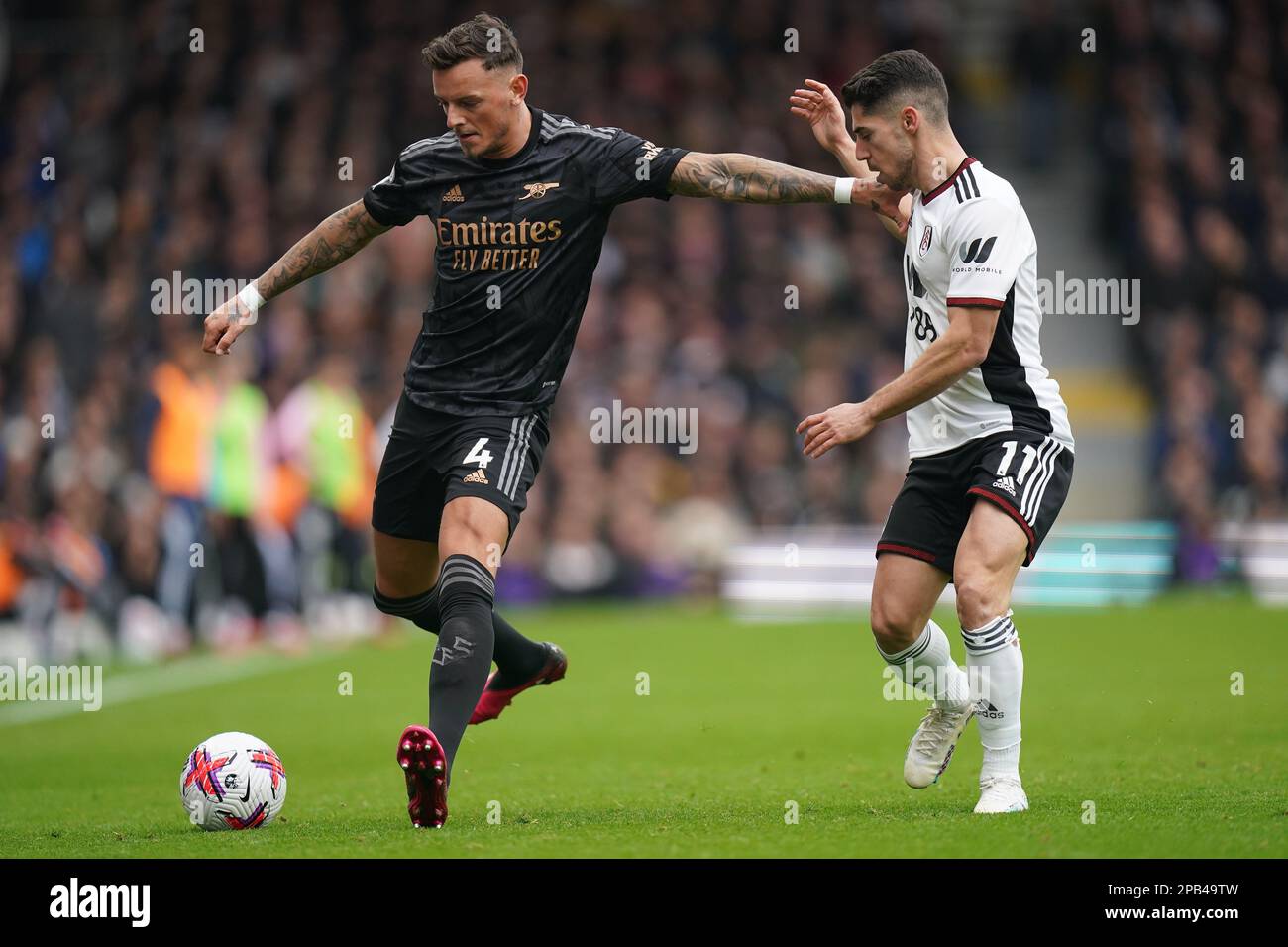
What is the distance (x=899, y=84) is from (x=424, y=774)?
2.97 m

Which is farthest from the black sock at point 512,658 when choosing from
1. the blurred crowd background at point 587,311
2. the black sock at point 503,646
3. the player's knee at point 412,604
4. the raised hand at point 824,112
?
the blurred crowd background at point 587,311

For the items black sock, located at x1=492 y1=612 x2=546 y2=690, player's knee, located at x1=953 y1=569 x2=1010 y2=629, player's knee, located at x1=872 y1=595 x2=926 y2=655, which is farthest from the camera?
black sock, located at x1=492 y1=612 x2=546 y2=690

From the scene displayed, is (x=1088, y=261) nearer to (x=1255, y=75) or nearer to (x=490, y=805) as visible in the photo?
(x=1255, y=75)

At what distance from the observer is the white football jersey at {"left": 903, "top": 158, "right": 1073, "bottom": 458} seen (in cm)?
611

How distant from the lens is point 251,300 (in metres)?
7.07

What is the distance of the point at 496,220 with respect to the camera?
21.9 ft

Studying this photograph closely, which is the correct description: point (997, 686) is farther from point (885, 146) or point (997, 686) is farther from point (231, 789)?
point (231, 789)

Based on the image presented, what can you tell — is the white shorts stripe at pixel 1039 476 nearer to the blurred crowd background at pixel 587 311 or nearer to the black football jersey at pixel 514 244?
the black football jersey at pixel 514 244

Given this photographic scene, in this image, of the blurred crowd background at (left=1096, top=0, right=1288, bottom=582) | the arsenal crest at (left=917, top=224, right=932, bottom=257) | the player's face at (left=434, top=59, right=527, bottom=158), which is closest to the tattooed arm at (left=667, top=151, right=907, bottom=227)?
the arsenal crest at (left=917, top=224, right=932, bottom=257)

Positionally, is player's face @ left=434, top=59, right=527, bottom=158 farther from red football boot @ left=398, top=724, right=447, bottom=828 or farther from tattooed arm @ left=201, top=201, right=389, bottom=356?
red football boot @ left=398, top=724, right=447, bottom=828

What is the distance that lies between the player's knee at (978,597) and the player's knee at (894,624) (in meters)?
0.43

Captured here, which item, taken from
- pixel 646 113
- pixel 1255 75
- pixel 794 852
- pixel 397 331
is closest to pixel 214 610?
pixel 397 331

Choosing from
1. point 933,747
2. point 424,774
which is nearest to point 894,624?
point 933,747

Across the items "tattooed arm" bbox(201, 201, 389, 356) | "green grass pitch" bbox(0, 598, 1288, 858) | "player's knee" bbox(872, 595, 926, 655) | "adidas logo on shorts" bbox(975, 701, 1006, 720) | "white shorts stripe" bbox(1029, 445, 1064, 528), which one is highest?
"tattooed arm" bbox(201, 201, 389, 356)
